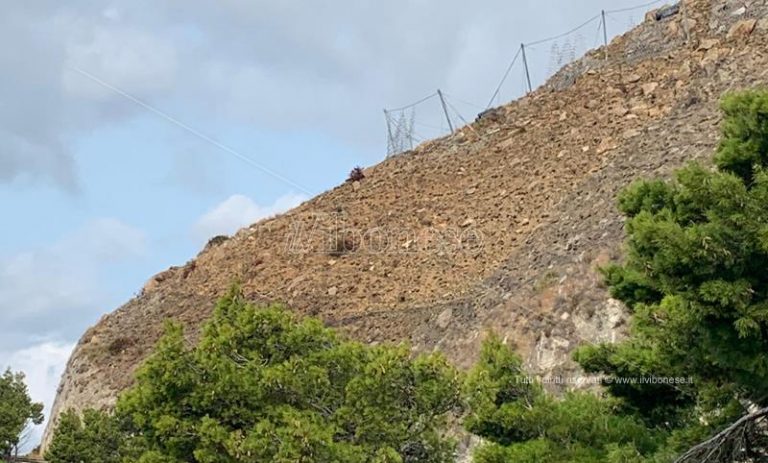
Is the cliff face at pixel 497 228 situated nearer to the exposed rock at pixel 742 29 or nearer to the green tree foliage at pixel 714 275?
the exposed rock at pixel 742 29

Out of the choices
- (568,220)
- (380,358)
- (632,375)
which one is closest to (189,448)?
(380,358)

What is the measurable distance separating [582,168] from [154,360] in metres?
23.1

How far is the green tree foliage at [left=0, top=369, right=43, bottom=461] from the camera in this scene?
37250 millimetres

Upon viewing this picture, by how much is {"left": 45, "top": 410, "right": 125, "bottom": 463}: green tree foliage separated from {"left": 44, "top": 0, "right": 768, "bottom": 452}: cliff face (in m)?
8.61

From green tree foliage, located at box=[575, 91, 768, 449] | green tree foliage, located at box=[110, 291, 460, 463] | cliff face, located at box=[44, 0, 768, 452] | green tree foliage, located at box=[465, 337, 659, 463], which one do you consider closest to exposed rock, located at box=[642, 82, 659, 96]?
cliff face, located at box=[44, 0, 768, 452]

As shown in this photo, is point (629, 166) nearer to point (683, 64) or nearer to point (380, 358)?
point (683, 64)

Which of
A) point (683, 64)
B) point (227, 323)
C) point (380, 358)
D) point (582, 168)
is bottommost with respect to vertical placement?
point (380, 358)

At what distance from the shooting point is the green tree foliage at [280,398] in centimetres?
1623

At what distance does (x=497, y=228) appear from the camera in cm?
3725

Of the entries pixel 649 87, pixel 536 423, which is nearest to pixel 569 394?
pixel 536 423

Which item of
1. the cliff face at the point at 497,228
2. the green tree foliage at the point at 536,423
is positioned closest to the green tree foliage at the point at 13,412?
the cliff face at the point at 497,228

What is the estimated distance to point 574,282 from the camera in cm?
2736

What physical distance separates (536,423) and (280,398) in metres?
4.63

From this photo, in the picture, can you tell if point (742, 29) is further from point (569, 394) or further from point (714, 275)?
point (714, 275)
